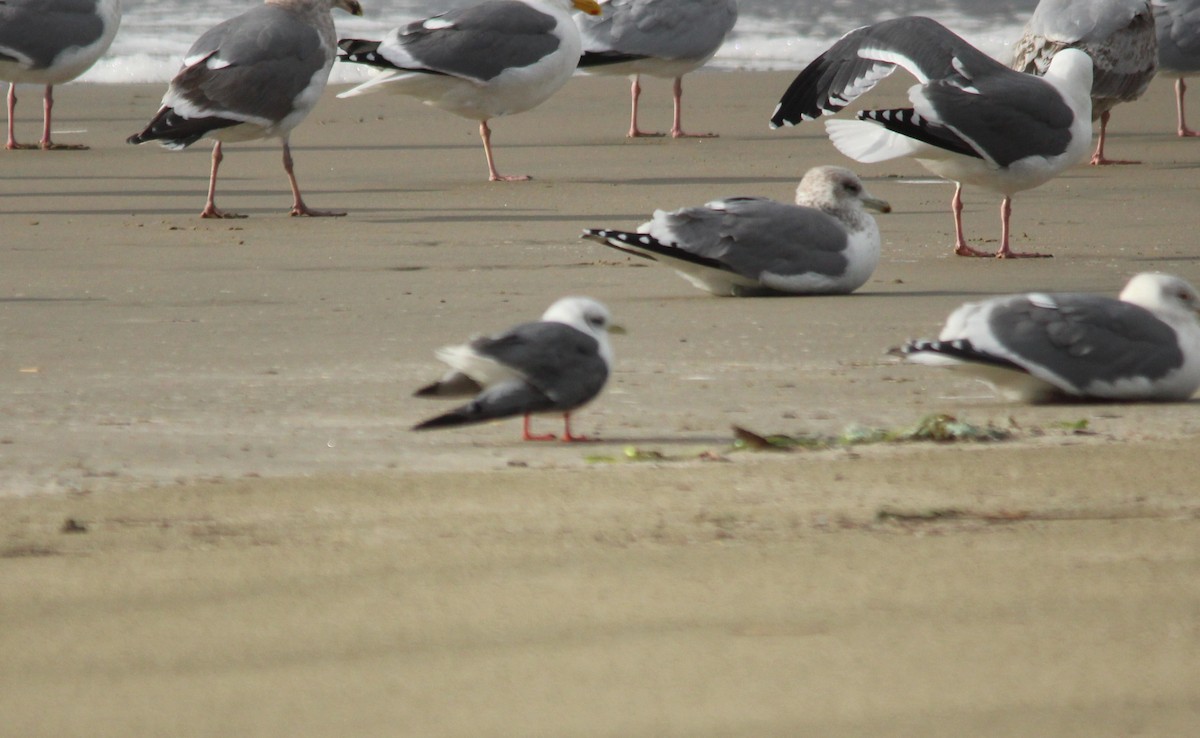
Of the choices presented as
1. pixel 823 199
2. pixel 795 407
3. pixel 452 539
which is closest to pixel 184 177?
pixel 823 199

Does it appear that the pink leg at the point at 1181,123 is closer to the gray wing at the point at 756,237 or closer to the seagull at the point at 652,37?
the seagull at the point at 652,37

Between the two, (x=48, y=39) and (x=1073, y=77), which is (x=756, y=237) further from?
(x=48, y=39)

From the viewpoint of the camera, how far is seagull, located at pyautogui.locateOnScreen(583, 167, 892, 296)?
6.62 m

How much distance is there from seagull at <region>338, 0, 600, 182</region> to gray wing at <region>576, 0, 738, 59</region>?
2200 mm

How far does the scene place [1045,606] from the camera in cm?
274

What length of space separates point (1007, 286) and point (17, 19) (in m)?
9.11

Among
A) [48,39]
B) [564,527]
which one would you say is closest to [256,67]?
[48,39]

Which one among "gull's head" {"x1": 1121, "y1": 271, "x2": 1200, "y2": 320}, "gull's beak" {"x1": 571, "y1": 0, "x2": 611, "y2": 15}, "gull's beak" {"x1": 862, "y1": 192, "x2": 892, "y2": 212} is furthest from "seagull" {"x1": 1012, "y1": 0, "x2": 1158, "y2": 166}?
"gull's head" {"x1": 1121, "y1": 271, "x2": 1200, "y2": 320}

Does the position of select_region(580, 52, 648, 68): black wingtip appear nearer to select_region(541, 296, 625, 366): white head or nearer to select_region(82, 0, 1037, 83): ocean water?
select_region(82, 0, 1037, 83): ocean water

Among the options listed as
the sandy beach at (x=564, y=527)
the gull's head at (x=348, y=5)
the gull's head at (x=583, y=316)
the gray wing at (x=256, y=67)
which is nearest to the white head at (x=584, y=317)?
the gull's head at (x=583, y=316)

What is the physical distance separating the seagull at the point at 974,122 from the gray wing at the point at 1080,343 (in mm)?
3139

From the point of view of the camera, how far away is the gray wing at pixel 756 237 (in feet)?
21.8

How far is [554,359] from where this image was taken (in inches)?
171

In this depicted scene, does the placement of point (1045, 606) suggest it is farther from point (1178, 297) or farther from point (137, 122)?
point (137, 122)
